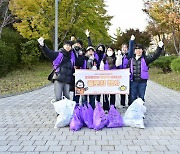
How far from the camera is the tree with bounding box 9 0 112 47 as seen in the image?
18891 mm

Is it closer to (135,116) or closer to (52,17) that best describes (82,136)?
(135,116)

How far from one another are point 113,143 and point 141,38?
23.4 m

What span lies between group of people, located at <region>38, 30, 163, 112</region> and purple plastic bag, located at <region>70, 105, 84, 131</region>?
790mm

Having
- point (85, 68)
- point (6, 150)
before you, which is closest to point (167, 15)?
point (85, 68)

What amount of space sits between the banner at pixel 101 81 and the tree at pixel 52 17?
13322mm

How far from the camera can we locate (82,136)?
532 centimetres

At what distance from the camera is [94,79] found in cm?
660

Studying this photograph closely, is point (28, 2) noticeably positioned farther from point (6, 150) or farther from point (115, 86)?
point (6, 150)

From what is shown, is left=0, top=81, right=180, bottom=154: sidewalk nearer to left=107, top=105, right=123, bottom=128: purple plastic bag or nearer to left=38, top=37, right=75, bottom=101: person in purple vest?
left=107, top=105, right=123, bottom=128: purple plastic bag

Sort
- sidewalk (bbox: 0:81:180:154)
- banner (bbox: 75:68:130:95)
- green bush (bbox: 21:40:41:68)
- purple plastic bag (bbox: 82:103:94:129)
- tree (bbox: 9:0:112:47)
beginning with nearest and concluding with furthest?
1. sidewalk (bbox: 0:81:180:154)
2. purple plastic bag (bbox: 82:103:94:129)
3. banner (bbox: 75:68:130:95)
4. tree (bbox: 9:0:112:47)
5. green bush (bbox: 21:40:41:68)

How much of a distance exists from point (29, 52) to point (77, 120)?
16.9 m

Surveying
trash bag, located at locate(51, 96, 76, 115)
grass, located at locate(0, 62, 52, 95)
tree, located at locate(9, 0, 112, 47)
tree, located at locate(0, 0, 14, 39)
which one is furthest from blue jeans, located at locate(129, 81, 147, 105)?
tree, located at locate(0, 0, 14, 39)

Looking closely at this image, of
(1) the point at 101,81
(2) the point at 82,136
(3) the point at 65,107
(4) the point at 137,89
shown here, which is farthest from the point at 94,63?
(2) the point at 82,136

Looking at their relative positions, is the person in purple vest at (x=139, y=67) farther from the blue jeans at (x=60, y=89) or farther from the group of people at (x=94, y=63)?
the blue jeans at (x=60, y=89)
